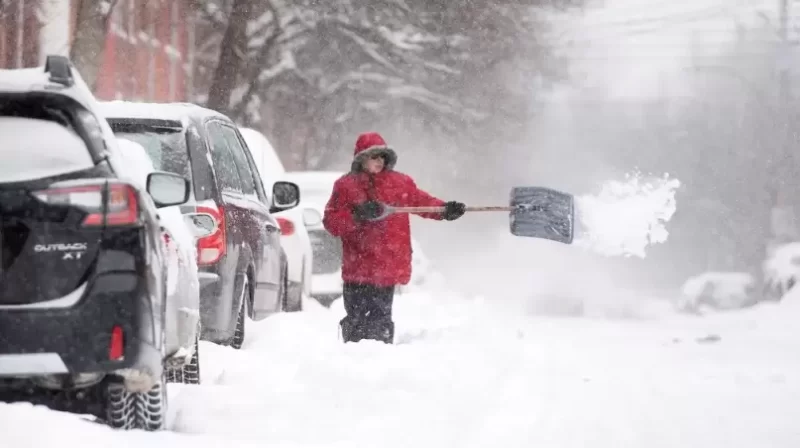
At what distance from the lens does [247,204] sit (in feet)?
33.4

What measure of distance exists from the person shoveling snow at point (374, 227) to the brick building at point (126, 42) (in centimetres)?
962

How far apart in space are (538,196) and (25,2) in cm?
1359

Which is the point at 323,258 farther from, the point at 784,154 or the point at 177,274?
the point at 784,154

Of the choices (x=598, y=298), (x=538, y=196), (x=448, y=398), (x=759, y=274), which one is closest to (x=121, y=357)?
(x=448, y=398)

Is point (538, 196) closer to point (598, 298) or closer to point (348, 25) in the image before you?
point (598, 298)

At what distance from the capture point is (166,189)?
Result: 6656mm

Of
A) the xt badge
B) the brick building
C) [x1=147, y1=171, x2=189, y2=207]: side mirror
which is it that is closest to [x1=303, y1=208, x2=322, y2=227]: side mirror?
[x1=147, y1=171, x2=189, y2=207]: side mirror

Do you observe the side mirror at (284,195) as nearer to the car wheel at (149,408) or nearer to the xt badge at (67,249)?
the car wheel at (149,408)

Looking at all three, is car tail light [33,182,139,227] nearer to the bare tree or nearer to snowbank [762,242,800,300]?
the bare tree

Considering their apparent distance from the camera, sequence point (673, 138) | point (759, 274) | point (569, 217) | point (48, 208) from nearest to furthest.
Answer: point (48, 208), point (569, 217), point (759, 274), point (673, 138)

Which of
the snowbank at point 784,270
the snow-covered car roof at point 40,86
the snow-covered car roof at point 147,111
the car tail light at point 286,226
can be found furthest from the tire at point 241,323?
the snowbank at point 784,270

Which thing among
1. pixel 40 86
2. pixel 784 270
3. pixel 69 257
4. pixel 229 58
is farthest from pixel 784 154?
pixel 69 257

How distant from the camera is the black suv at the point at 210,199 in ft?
29.4

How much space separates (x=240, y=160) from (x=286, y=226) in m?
2.92
